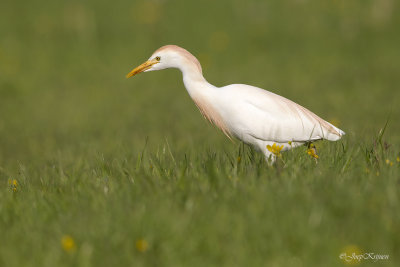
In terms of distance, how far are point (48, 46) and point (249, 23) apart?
459 centimetres

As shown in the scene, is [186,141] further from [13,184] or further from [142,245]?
[142,245]

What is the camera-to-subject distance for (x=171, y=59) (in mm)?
4570

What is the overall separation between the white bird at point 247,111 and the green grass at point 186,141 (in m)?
0.18

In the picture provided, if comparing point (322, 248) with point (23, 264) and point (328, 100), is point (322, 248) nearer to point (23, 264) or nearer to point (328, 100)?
point (23, 264)

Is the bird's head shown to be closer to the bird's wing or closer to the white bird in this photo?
the white bird

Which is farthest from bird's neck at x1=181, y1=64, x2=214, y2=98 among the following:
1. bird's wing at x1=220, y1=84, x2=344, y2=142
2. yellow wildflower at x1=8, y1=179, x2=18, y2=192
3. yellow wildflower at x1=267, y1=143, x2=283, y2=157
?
yellow wildflower at x1=8, y1=179, x2=18, y2=192

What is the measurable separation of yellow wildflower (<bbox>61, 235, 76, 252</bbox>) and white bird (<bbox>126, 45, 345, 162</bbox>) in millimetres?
1815

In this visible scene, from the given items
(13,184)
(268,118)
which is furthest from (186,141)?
(13,184)

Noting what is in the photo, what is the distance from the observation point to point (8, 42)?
485 inches

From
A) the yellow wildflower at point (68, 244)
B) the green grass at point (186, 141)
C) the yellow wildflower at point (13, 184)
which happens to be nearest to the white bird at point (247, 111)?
the green grass at point (186, 141)

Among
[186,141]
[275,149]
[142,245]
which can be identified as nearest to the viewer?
[142,245]

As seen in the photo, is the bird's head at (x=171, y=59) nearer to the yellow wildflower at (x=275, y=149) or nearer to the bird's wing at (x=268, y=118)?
the bird's wing at (x=268, y=118)

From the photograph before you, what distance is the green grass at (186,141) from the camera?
3.02 m

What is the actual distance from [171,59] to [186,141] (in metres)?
2.47
